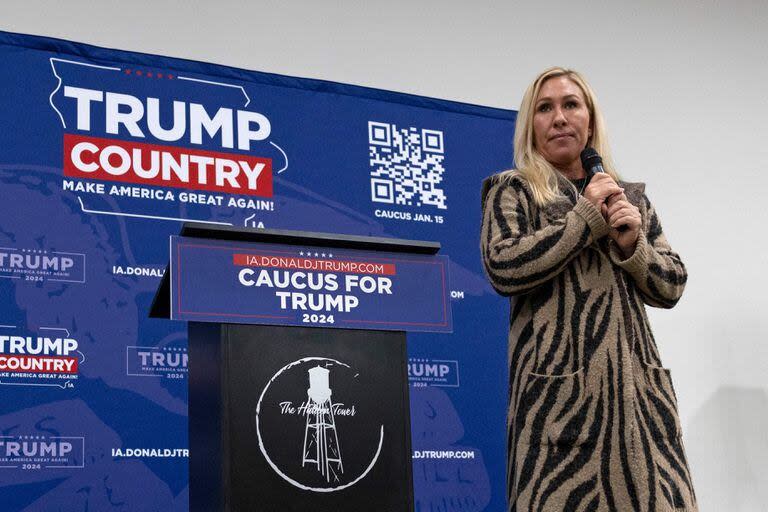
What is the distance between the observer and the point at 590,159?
189 cm

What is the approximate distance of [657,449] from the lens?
5.51 feet

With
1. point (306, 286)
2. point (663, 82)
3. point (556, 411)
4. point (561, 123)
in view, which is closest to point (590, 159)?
point (561, 123)

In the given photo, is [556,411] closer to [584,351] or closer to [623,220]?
[584,351]

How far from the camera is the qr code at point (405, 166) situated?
337cm

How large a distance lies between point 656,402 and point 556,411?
174mm

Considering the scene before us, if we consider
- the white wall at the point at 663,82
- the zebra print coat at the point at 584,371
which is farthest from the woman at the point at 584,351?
the white wall at the point at 663,82

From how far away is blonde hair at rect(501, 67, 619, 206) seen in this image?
187cm

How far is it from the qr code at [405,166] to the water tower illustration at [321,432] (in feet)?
6.08

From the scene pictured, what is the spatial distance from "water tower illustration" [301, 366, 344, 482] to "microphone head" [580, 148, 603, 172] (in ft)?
2.21

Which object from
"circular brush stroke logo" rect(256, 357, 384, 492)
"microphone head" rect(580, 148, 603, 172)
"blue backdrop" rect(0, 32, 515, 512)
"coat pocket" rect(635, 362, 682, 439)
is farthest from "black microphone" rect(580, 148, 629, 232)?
"blue backdrop" rect(0, 32, 515, 512)

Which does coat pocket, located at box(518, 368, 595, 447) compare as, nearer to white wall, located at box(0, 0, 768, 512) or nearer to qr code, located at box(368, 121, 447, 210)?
qr code, located at box(368, 121, 447, 210)

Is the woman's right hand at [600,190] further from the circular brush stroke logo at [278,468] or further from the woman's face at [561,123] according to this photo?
the circular brush stroke logo at [278,468]

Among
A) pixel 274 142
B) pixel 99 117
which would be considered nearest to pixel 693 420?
pixel 274 142

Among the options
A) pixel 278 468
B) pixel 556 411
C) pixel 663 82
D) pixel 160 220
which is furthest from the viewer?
pixel 663 82
